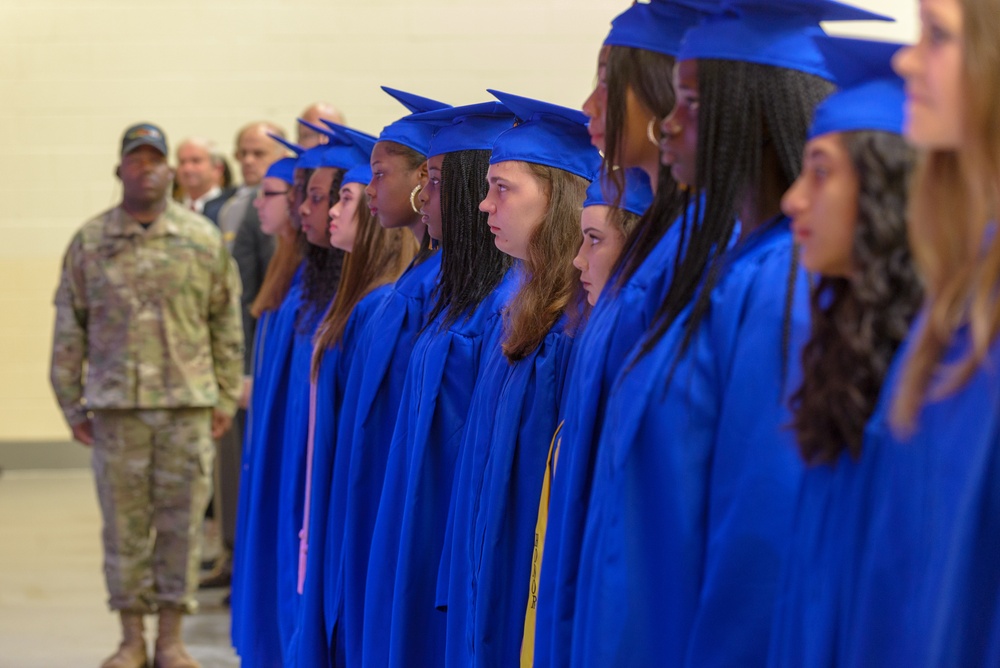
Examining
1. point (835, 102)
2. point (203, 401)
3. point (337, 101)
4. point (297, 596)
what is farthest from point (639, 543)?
point (337, 101)

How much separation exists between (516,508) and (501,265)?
658mm

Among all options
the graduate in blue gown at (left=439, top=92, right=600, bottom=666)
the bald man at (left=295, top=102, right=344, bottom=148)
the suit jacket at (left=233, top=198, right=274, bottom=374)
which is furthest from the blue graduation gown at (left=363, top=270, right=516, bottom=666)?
the suit jacket at (left=233, top=198, right=274, bottom=374)

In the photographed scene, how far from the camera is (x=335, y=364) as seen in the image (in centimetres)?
351

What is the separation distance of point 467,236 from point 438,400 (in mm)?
355

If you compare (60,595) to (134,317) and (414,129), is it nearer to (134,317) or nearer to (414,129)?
(134,317)

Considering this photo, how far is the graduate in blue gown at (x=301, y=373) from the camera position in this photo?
12.8 ft

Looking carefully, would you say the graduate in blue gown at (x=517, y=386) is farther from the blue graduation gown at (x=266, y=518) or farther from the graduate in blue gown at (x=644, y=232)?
the blue graduation gown at (x=266, y=518)

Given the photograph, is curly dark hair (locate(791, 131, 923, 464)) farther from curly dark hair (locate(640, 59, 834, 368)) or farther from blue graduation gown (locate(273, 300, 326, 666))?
blue graduation gown (locate(273, 300, 326, 666))

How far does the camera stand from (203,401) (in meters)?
4.67

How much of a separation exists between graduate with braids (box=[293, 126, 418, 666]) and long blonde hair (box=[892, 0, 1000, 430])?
7.31ft

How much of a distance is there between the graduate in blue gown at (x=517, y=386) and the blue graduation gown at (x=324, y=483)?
82 centimetres

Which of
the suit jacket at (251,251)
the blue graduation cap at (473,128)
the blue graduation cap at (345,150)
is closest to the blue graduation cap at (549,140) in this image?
the blue graduation cap at (473,128)

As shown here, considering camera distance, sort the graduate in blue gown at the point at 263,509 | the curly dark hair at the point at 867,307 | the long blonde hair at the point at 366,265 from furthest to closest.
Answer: the graduate in blue gown at the point at 263,509
the long blonde hair at the point at 366,265
the curly dark hair at the point at 867,307

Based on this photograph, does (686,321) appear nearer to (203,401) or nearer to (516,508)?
(516,508)
